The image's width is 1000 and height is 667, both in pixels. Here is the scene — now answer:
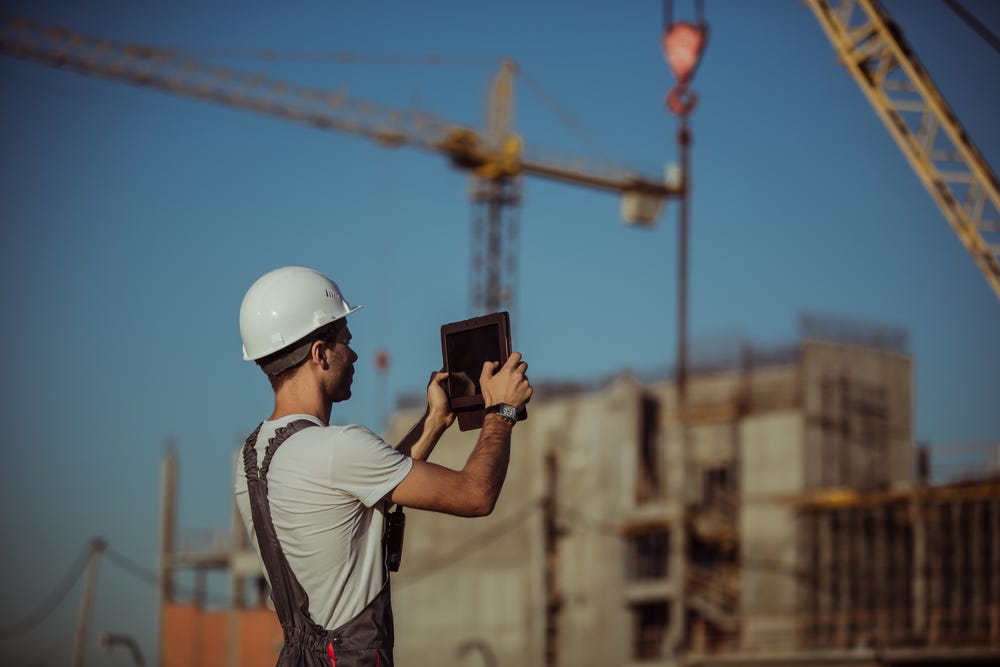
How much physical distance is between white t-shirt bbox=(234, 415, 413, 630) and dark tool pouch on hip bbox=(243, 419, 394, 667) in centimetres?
3

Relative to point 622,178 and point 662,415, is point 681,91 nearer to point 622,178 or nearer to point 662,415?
point 662,415

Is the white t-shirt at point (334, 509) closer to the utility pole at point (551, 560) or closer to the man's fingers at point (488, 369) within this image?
the man's fingers at point (488, 369)

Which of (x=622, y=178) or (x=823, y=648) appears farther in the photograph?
(x=622, y=178)

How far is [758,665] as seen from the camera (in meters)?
39.1

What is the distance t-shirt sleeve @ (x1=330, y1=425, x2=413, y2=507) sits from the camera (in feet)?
14.3

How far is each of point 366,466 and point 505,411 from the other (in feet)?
1.64

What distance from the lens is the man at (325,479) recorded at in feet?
14.4

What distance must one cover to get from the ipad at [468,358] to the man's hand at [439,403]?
4cm

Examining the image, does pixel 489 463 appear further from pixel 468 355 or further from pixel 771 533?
pixel 771 533

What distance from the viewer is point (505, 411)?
4594 mm

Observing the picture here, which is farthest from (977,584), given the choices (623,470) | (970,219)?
(970,219)

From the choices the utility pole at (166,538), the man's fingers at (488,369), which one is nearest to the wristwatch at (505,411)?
the man's fingers at (488,369)

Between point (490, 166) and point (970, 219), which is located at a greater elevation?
point (490, 166)

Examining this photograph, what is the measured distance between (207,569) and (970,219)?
50094mm
